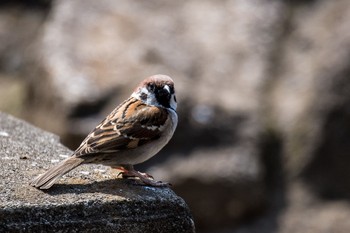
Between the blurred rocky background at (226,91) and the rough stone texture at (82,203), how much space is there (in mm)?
2704

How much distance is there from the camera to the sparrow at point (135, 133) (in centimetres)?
393

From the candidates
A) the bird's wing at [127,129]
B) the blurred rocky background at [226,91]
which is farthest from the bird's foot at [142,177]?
the blurred rocky background at [226,91]

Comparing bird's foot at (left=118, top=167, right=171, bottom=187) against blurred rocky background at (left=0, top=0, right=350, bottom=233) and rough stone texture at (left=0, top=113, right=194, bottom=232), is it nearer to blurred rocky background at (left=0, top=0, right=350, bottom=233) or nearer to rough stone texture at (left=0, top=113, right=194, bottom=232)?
rough stone texture at (left=0, top=113, right=194, bottom=232)

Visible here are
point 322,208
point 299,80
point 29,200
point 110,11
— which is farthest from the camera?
point 110,11

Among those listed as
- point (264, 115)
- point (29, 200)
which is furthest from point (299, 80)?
point (29, 200)

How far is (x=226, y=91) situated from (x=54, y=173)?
353 cm

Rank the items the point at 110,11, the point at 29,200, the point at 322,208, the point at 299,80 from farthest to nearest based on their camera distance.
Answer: the point at 110,11, the point at 299,80, the point at 322,208, the point at 29,200

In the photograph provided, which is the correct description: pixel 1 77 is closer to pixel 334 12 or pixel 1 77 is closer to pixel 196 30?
pixel 196 30

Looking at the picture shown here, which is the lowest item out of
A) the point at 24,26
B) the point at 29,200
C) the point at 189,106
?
the point at 29,200

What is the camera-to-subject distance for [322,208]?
655 centimetres

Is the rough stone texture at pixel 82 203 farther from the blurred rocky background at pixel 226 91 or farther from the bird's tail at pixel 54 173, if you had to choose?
the blurred rocky background at pixel 226 91

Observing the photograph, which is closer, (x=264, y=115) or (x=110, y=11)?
(x=264, y=115)

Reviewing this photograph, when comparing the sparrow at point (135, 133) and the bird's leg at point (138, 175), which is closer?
the bird's leg at point (138, 175)

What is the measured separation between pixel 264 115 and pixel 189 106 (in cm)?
60
